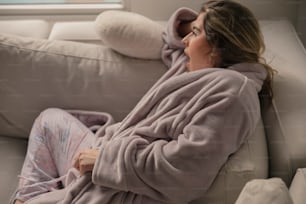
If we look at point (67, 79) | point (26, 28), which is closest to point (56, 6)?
point (26, 28)

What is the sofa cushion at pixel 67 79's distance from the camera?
1259mm

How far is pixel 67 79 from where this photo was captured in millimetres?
1271

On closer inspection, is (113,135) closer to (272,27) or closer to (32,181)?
(32,181)

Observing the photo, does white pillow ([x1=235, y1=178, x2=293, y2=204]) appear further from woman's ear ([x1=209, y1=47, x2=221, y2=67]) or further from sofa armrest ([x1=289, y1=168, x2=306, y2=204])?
woman's ear ([x1=209, y1=47, x2=221, y2=67])

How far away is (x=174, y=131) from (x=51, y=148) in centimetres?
35

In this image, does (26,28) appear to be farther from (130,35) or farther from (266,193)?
(266,193)

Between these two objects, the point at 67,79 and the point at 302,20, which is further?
the point at 302,20

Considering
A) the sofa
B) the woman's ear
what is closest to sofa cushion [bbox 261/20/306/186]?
the sofa

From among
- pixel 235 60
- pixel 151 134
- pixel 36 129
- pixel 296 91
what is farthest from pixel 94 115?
pixel 296 91

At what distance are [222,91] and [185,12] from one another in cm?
32

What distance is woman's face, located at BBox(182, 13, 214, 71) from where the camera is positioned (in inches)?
42.5

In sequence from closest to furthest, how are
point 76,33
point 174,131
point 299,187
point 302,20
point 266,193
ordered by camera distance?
point 266,193 → point 299,187 → point 174,131 → point 76,33 → point 302,20

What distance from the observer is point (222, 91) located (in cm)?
98

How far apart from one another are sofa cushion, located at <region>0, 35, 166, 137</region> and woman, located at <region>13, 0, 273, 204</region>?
57 mm
